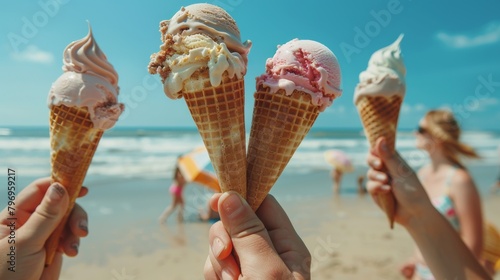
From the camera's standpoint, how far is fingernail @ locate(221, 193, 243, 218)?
5.15 feet

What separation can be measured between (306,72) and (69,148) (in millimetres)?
1499

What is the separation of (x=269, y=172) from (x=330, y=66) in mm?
608

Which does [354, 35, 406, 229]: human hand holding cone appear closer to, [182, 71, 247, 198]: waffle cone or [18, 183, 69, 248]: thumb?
[182, 71, 247, 198]: waffle cone

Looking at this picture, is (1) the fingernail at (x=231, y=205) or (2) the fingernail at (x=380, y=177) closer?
(1) the fingernail at (x=231, y=205)

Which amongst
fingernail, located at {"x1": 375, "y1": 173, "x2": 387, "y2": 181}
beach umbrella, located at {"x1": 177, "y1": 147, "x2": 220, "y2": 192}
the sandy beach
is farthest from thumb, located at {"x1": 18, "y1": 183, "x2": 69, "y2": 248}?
beach umbrella, located at {"x1": 177, "y1": 147, "x2": 220, "y2": 192}

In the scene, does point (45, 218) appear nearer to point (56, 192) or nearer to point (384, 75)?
point (56, 192)

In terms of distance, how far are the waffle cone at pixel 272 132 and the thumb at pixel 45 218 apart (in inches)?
45.4

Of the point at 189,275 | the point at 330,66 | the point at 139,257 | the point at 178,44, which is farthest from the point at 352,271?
the point at 178,44

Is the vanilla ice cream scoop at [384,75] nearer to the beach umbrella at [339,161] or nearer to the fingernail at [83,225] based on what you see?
the fingernail at [83,225]

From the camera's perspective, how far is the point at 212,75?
1487mm

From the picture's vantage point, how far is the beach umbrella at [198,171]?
8320 mm

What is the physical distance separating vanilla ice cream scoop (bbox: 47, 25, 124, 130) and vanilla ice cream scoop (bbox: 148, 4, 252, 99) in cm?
65

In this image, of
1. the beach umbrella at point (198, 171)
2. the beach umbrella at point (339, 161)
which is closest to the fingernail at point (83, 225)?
the beach umbrella at point (198, 171)

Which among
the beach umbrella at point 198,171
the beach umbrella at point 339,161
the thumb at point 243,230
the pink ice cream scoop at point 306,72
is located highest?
the pink ice cream scoop at point 306,72
